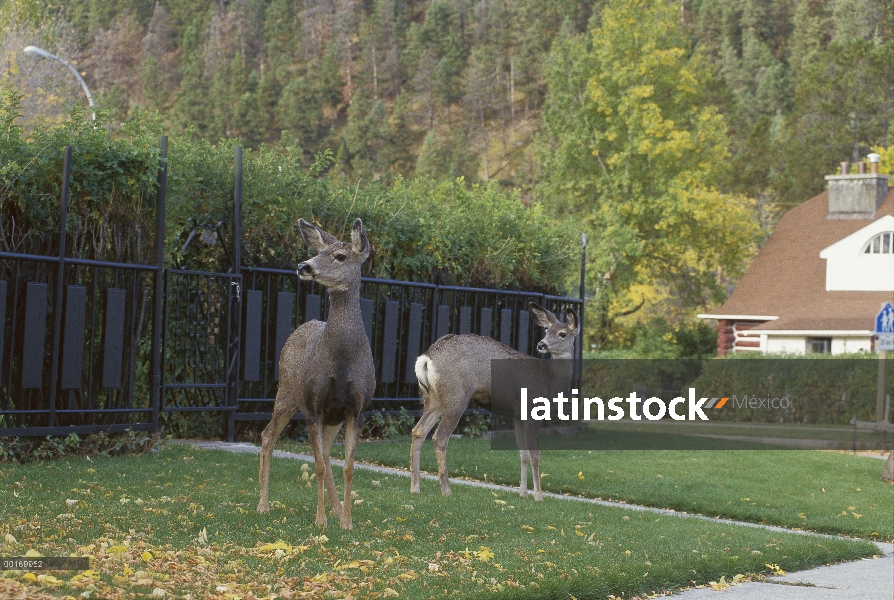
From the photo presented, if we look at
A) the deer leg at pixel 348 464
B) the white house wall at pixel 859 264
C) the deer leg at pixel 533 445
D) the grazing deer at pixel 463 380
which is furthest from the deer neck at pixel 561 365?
the white house wall at pixel 859 264

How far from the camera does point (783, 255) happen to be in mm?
43906

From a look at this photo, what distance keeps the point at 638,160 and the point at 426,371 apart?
3448cm

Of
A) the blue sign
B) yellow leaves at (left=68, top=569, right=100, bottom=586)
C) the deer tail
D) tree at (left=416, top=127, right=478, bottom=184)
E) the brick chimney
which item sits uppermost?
tree at (left=416, top=127, right=478, bottom=184)

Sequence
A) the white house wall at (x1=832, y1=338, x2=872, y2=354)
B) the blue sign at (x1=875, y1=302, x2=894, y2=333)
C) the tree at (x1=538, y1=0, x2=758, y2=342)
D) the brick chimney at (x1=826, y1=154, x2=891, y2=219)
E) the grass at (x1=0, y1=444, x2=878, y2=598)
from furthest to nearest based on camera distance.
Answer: the tree at (x1=538, y1=0, x2=758, y2=342) < the brick chimney at (x1=826, y1=154, x2=891, y2=219) < the white house wall at (x1=832, y1=338, x2=872, y2=354) < the blue sign at (x1=875, y1=302, x2=894, y2=333) < the grass at (x1=0, y1=444, x2=878, y2=598)

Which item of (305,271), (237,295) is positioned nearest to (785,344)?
(237,295)

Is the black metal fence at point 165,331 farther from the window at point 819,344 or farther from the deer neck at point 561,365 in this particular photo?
the window at point 819,344

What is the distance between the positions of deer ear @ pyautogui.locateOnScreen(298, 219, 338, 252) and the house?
3101cm

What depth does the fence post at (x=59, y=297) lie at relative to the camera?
39.2ft

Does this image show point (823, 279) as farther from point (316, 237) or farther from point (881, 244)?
point (316, 237)

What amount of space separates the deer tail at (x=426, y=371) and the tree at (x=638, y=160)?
1294 inches

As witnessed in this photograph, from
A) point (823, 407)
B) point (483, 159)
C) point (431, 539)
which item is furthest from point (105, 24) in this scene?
point (431, 539)

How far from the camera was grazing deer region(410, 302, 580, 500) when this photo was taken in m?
11.9

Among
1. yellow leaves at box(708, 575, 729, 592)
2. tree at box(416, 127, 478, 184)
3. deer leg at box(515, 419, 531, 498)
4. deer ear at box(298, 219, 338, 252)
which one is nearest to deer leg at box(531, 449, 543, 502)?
deer leg at box(515, 419, 531, 498)

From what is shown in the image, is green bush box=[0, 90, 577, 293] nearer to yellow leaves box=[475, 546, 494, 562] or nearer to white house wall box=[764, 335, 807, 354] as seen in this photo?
yellow leaves box=[475, 546, 494, 562]
